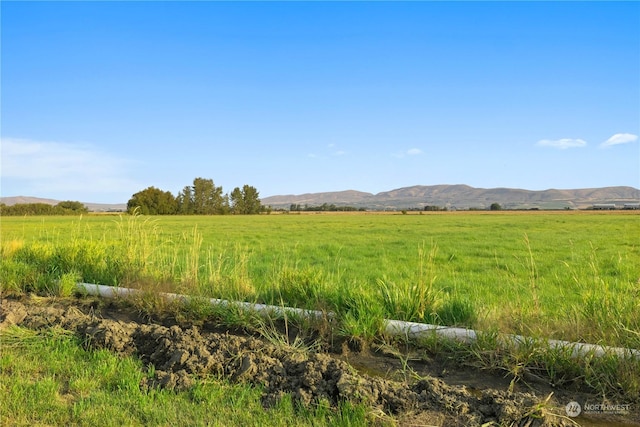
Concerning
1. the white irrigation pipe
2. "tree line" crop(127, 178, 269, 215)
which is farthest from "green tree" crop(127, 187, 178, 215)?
the white irrigation pipe

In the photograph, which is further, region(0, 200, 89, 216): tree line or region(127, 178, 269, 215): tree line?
region(127, 178, 269, 215): tree line

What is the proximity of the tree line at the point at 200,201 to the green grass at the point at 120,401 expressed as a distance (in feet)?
313

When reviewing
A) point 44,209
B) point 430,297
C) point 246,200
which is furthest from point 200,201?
point 430,297

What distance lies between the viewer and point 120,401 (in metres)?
3.12

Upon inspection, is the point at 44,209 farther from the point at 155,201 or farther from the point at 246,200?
the point at 246,200

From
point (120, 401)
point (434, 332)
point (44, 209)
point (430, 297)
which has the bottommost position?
point (120, 401)

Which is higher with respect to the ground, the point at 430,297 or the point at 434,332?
the point at 430,297

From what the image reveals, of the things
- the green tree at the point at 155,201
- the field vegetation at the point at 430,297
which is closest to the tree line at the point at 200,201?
the green tree at the point at 155,201

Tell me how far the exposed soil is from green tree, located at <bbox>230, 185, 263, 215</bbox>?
112 meters

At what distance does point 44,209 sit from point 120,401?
98595 mm

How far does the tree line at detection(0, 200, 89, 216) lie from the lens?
79731 mm

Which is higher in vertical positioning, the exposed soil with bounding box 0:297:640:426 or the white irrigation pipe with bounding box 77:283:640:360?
the white irrigation pipe with bounding box 77:283:640:360

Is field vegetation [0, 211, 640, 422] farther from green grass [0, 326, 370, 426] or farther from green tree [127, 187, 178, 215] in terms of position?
green tree [127, 187, 178, 215]

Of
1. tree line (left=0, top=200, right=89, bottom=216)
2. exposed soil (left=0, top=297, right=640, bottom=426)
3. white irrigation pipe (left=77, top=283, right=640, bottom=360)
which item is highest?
tree line (left=0, top=200, right=89, bottom=216)
